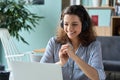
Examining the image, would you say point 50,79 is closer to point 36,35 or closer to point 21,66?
point 21,66

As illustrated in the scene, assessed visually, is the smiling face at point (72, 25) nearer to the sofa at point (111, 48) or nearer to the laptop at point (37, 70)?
the laptop at point (37, 70)

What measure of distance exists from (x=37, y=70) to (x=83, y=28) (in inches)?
21.0

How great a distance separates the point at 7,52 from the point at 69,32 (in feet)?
7.58

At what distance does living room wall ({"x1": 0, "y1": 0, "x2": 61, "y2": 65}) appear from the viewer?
406cm

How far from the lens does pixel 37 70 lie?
95 centimetres

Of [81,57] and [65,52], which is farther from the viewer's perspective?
[81,57]

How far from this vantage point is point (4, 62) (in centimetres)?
446

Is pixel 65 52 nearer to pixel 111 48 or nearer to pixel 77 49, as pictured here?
pixel 77 49

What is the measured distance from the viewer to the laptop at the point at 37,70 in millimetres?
942

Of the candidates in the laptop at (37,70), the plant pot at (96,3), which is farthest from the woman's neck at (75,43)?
the plant pot at (96,3)

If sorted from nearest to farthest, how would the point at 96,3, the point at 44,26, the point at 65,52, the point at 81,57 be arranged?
the point at 65,52, the point at 81,57, the point at 96,3, the point at 44,26

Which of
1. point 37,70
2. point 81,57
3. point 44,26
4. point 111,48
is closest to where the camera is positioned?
point 37,70

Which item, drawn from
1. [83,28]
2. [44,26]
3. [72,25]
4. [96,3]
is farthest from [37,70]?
[44,26]

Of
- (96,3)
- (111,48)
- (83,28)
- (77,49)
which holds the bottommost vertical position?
(111,48)
